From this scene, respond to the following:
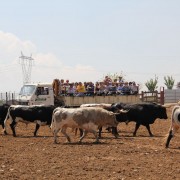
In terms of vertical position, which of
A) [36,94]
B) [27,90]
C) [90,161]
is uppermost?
[27,90]

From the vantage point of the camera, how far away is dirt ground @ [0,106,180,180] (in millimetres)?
9367

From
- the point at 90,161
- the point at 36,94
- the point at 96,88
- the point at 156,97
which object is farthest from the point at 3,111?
the point at 156,97

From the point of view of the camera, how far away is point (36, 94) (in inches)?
1138

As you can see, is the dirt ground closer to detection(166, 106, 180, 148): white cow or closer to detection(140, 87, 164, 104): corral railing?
detection(166, 106, 180, 148): white cow

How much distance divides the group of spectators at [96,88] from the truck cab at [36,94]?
201 cm

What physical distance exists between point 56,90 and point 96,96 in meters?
3.04

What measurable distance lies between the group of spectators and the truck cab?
6.59 ft

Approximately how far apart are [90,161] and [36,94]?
18.2 meters

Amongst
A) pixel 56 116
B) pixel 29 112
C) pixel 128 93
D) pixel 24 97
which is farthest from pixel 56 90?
pixel 56 116

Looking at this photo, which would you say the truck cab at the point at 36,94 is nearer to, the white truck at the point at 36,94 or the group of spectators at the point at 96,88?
the white truck at the point at 36,94

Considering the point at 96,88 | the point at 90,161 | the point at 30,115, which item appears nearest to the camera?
the point at 90,161

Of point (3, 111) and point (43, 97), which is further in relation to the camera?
point (43, 97)

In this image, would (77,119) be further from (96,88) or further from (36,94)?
(96,88)

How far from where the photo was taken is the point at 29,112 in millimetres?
19375
